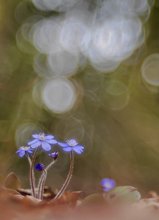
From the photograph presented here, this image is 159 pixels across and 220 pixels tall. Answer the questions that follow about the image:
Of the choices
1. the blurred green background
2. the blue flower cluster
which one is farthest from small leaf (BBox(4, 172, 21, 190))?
the blurred green background

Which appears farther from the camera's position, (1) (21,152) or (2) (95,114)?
(2) (95,114)

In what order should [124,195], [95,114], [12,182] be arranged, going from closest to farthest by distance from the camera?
1. [124,195]
2. [12,182]
3. [95,114]

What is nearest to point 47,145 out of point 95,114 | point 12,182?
point 12,182

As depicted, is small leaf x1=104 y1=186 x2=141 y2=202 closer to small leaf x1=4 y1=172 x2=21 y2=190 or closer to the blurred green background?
small leaf x1=4 y1=172 x2=21 y2=190

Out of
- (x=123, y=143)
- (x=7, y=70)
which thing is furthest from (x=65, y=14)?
(x=123, y=143)

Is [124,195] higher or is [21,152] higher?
[21,152]

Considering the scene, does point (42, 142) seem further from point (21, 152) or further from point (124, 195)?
point (124, 195)

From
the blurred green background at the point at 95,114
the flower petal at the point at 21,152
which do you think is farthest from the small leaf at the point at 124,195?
the blurred green background at the point at 95,114
